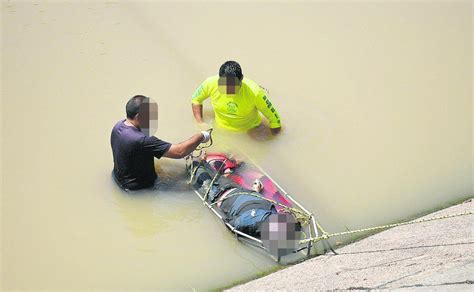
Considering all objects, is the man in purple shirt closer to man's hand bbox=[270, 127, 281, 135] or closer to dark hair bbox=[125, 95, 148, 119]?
dark hair bbox=[125, 95, 148, 119]

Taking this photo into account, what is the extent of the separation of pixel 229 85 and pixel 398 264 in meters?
2.29

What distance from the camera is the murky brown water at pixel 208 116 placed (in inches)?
195

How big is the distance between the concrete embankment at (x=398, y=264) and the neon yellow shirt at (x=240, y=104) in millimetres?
1620

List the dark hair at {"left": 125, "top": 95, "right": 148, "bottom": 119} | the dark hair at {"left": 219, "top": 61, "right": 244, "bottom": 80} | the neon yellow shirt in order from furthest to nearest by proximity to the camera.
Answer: the neon yellow shirt → the dark hair at {"left": 219, "top": 61, "right": 244, "bottom": 80} → the dark hair at {"left": 125, "top": 95, "right": 148, "bottom": 119}

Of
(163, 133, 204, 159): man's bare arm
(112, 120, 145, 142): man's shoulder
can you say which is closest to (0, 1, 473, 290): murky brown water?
(163, 133, 204, 159): man's bare arm

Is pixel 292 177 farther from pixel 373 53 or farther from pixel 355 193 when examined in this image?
pixel 373 53

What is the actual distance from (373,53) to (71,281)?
4.60m

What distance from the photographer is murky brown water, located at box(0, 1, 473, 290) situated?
4.95 metres

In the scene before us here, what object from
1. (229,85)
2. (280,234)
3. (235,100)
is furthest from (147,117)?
(280,234)

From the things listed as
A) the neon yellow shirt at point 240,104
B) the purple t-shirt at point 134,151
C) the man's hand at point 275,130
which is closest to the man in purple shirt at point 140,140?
the purple t-shirt at point 134,151

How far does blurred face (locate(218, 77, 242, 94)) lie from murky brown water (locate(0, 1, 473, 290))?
67 centimetres

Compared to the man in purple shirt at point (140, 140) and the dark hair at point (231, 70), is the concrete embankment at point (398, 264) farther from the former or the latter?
the dark hair at point (231, 70)

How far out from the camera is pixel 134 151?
4863mm

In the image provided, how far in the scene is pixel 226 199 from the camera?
16.4ft
